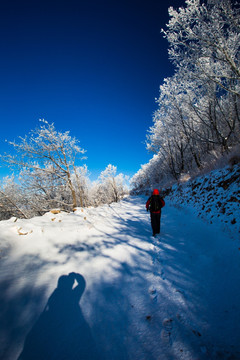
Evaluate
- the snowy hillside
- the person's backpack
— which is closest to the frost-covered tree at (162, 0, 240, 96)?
the snowy hillside

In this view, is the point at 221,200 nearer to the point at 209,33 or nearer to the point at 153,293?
the point at 153,293

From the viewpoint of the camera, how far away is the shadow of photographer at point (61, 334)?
68.4 inches

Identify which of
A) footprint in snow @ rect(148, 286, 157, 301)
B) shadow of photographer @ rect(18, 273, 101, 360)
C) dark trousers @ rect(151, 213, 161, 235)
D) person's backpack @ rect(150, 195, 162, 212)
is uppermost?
person's backpack @ rect(150, 195, 162, 212)

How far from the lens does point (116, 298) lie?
8.61ft

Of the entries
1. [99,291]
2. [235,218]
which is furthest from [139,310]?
[235,218]

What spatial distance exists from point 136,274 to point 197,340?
153cm

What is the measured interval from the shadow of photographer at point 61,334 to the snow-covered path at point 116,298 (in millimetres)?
11

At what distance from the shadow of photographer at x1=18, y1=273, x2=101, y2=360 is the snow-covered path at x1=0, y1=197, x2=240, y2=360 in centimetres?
1

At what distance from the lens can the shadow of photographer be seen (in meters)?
1.74

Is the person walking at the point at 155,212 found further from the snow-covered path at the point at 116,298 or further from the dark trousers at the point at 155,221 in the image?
the snow-covered path at the point at 116,298

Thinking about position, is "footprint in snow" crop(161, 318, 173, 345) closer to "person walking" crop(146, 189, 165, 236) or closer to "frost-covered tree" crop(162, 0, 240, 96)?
"person walking" crop(146, 189, 165, 236)

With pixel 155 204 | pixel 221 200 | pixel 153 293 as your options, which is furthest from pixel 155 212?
pixel 153 293

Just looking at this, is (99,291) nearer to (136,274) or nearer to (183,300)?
(136,274)

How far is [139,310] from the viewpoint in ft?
7.82
